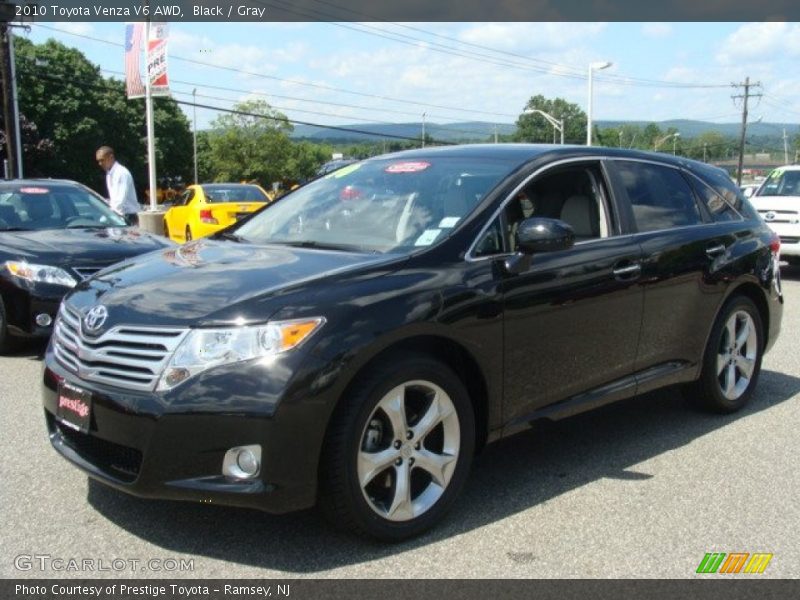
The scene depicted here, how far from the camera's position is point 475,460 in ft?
15.0

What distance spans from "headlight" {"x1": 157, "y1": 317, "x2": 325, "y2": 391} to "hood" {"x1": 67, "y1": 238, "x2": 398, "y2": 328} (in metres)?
0.05

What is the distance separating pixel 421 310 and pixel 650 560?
4.54ft

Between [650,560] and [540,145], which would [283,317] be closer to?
[650,560]

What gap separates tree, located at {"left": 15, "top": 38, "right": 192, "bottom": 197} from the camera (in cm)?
5553

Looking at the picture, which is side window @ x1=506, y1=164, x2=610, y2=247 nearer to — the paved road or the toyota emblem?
the paved road

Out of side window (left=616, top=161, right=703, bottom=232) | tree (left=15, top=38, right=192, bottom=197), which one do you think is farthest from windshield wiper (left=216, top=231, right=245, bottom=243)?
tree (left=15, top=38, right=192, bottom=197)

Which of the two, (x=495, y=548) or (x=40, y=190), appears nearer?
(x=495, y=548)

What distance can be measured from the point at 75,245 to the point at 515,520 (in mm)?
4936

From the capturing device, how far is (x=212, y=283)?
3.50 m

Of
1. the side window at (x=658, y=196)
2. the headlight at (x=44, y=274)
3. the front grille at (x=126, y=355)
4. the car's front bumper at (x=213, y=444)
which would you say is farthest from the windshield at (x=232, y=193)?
the car's front bumper at (x=213, y=444)

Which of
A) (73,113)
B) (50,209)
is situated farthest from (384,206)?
(73,113)

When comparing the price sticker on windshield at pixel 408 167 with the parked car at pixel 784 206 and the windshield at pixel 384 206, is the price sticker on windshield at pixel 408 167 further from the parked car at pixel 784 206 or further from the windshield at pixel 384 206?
the parked car at pixel 784 206
